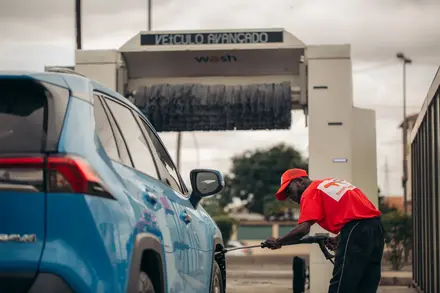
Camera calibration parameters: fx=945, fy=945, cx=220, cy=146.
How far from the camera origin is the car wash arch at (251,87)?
44.4 ft

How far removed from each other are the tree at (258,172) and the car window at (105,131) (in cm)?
8996

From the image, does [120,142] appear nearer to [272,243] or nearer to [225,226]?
[272,243]

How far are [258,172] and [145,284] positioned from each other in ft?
302

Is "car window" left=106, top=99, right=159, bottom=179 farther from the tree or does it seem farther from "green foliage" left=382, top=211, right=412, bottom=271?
the tree

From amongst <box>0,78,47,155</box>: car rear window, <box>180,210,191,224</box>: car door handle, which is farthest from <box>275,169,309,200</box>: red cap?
<box>0,78,47,155</box>: car rear window

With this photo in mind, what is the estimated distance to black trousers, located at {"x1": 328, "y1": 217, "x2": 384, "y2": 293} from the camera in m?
7.08

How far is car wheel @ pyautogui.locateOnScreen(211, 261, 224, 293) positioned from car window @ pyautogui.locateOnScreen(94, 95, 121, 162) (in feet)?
7.38

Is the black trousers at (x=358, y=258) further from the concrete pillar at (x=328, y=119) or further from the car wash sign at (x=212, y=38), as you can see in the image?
the car wash sign at (x=212, y=38)

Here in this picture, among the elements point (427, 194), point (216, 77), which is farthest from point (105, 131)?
point (216, 77)

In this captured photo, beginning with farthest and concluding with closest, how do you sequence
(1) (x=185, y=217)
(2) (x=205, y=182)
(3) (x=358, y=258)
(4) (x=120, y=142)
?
(3) (x=358, y=258)
(2) (x=205, y=182)
(1) (x=185, y=217)
(4) (x=120, y=142)

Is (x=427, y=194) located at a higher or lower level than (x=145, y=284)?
higher

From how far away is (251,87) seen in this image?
14.1 m

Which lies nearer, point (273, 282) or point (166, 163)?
point (166, 163)

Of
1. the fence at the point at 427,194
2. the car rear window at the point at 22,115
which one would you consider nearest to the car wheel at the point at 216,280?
the car rear window at the point at 22,115
